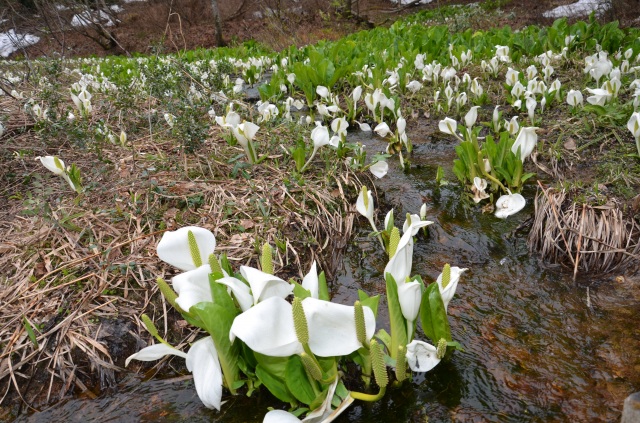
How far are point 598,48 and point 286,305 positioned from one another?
611cm

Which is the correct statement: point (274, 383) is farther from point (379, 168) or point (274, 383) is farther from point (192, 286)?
point (379, 168)

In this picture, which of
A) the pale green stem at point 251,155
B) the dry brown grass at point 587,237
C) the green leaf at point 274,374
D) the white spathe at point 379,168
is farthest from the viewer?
the white spathe at point 379,168

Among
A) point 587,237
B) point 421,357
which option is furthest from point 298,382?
point 587,237

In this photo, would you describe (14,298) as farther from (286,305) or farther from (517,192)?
(517,192)

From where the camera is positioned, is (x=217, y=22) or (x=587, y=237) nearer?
(x=587, y=237)

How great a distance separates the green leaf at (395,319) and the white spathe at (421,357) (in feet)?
0.16

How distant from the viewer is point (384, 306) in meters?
2.35

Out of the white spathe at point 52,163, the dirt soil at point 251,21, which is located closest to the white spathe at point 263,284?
the white spathe at point 52,163

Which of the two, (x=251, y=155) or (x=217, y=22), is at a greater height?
(x=217, y=22)

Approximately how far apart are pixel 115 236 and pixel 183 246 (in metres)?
1.07

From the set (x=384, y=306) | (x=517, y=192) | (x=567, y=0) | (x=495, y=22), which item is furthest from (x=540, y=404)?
(x=567, y=0)

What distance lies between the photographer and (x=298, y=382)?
5.07 feet

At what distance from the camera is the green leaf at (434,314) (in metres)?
1.69

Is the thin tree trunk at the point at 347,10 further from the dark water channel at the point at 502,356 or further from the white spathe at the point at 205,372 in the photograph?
the white spathe at the point at 205,372
